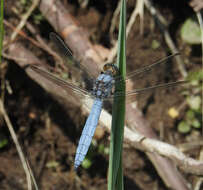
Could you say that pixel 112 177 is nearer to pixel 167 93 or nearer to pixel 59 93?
pixel 59 93

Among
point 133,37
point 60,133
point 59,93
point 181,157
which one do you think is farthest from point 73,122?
point 181,157

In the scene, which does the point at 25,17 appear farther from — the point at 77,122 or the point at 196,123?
the point at 196,123

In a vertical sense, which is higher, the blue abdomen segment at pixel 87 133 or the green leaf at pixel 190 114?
the green leaf at pixel 190 114

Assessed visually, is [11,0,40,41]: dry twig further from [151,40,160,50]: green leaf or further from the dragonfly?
[151,40,160,50]: green leaf

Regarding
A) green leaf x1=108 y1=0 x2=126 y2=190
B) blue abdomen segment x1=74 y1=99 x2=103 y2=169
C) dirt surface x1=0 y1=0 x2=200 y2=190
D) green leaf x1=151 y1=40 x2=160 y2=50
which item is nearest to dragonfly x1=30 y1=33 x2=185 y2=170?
blue abdomen segment x1=74 y1=99 x2=103 y2=169

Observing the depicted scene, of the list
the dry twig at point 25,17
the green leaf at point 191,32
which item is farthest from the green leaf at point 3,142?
the green leaf at point 191,32

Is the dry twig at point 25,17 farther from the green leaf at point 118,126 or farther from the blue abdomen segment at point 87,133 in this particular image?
the green leaf at point 118,126
